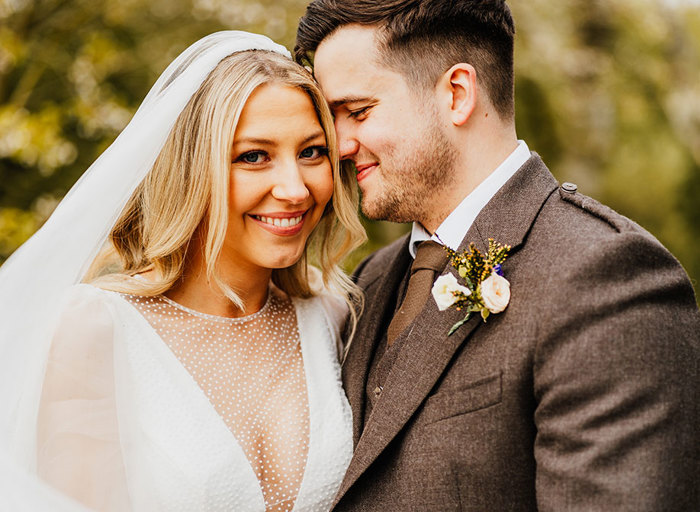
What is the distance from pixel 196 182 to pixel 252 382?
0.78 m

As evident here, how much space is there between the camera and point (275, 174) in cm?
265

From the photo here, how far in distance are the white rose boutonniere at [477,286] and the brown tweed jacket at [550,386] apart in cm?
5

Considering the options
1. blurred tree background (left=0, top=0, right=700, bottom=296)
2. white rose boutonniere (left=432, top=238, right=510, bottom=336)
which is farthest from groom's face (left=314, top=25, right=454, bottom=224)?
blurred tree background (left=0, top=0, right=700, bottom=296)

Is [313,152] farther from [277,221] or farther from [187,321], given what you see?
[187,321]

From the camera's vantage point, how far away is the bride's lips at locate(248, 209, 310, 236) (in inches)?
107

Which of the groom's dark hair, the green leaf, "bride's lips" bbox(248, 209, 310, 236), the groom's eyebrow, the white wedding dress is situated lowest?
the white wedding dress

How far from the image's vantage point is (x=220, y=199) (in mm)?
2578

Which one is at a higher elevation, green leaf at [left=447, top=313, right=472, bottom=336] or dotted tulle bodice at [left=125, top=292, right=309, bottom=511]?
green leaf at [left=447, top=313, right=472, bottom=336]

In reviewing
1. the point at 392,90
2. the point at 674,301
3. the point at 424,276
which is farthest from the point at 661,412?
the point at 392,90

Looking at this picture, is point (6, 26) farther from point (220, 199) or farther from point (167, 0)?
point (220, 199)

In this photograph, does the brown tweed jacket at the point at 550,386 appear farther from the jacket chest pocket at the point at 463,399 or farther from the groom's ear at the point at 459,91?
the groom's ear at the point at 459,91

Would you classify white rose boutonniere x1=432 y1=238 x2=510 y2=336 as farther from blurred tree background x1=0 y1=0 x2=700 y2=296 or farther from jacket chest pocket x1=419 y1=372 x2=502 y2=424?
blurred tree background x1=0 y1=0 x2=700 y2=296

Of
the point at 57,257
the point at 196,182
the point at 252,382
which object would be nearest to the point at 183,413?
the point at 252,382

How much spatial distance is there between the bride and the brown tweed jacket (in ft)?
1.24
